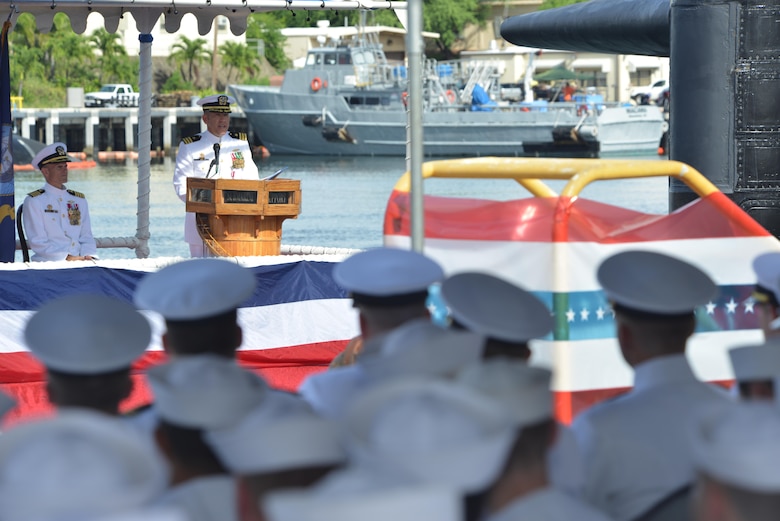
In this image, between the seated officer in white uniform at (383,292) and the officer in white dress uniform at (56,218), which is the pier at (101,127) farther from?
the seated officer in white uniform at (383,292)

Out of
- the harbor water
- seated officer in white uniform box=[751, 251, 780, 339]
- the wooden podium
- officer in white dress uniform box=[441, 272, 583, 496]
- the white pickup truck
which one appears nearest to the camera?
officer in white dress uniform box=[441, 272, 583, 496]

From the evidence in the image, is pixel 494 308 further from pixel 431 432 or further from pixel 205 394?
pixel 431 432

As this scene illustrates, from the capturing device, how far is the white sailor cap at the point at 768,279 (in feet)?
9.65

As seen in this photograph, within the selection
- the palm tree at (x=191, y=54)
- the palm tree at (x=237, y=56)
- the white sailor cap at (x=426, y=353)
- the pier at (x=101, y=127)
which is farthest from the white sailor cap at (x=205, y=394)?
the palm tree at (x=237, y=56)

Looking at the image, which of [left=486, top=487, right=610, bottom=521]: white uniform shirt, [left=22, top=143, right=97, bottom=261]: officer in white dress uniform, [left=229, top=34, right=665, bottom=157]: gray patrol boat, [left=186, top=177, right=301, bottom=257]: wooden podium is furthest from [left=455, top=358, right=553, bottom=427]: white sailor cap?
[left=229, top=34, right=665, bottom=157]: gray patrol boat

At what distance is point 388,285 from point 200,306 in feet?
1.26

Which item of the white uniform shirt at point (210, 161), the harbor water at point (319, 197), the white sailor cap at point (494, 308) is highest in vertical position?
the white uniform shirt at point (210, 161)

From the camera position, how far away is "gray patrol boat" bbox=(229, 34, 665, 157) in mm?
47750

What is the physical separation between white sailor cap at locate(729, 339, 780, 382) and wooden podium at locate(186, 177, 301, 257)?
5.34 m

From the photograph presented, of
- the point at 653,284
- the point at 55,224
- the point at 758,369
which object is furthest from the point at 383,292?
the point at 55,224

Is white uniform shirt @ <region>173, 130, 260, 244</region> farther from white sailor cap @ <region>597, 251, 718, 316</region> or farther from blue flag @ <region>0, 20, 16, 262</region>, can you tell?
white sailor cap @ <region>597, 251, 718, 316</region>

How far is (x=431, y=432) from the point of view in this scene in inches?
65.6

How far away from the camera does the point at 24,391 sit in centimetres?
648

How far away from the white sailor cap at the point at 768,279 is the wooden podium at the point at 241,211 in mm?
4594
